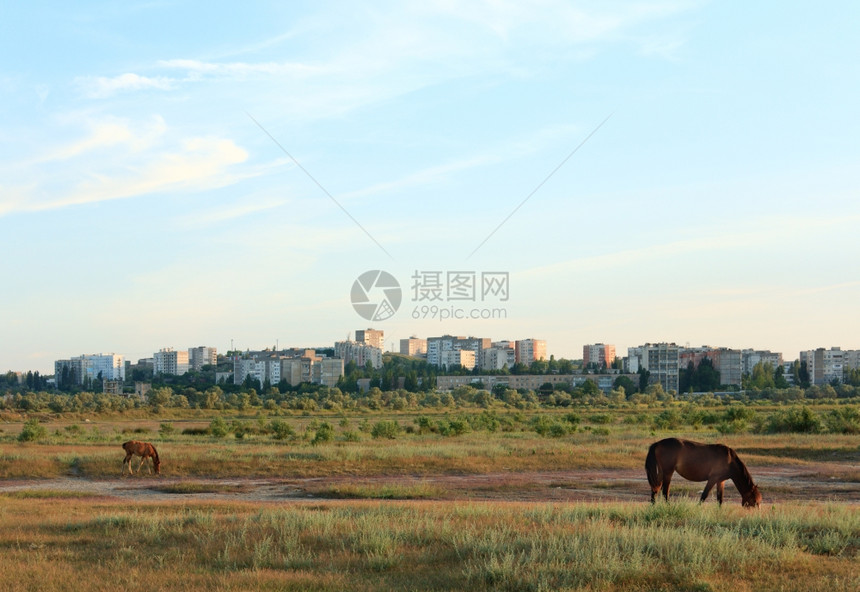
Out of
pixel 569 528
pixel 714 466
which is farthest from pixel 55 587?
pixel 714 466

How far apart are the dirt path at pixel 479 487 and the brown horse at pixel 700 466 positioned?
15.4ft

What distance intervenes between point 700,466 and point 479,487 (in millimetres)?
9561

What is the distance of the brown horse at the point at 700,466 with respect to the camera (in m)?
14.7

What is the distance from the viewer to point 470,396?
122m

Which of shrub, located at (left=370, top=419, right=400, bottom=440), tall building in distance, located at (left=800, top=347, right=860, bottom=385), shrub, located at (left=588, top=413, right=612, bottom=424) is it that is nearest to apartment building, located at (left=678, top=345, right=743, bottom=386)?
tall building in distance, located at (left=800, top=347, right=860, bottom=385)

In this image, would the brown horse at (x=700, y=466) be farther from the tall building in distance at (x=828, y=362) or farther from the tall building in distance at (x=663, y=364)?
A: the tall building in distance at (x=828, y=362)

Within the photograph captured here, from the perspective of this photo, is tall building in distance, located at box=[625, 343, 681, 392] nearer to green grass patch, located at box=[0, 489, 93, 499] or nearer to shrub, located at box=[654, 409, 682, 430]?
shrub, located at box=[654, 409, 682, 430]

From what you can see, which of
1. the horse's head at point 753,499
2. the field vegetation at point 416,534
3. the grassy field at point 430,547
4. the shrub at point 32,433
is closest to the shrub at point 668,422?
the field vegetation at point 416,534

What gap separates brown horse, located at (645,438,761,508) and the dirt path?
15.4 feet

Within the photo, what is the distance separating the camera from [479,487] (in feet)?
76.5

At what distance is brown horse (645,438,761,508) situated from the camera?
14664 millimetres

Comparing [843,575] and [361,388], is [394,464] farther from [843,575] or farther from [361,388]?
[361,388]

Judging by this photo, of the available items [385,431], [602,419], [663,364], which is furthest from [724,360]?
[385,431]

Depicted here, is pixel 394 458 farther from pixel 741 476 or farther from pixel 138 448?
pixel 741 476
